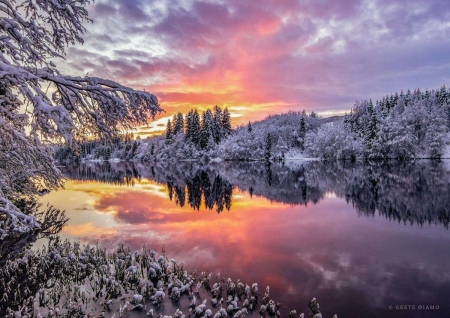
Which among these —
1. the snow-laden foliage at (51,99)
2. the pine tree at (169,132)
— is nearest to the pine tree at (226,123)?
the pine tree at (169,132)

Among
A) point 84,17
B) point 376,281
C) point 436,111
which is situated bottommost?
point 376,281

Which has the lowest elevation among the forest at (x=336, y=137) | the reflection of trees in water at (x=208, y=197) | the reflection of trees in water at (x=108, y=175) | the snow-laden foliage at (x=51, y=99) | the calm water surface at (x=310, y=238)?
the calm water surface at (x=310, y=238)

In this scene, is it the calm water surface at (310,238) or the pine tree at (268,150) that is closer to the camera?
the calm water surface at (310,238)

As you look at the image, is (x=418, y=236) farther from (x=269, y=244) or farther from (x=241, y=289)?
(x=241, y=289)

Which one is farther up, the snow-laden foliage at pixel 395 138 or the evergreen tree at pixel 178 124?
the evergreen tree at pixel 178 124

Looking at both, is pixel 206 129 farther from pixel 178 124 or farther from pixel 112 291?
pixel 112 291

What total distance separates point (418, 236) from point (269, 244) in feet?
23.6

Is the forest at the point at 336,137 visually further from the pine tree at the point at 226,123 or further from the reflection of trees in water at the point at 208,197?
the reflection of trees in water at the point at 208,197

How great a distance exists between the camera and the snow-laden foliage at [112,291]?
712 centimetres

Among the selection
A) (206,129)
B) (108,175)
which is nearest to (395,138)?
(206,129)

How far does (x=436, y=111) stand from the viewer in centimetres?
8169

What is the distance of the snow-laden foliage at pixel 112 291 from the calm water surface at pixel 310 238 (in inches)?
56.4

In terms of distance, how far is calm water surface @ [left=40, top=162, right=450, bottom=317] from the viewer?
880cm

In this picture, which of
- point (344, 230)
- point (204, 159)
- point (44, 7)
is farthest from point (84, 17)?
point (204, 159)
